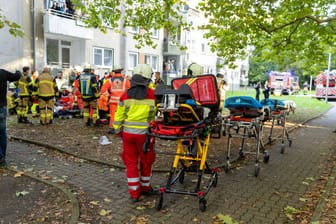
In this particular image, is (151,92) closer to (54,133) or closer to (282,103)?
(282,103)

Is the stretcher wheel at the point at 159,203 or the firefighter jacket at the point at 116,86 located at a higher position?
the firefighter jacket at the point at 116,86

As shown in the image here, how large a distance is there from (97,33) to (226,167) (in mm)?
18379

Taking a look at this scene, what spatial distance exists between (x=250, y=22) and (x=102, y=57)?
523 inches

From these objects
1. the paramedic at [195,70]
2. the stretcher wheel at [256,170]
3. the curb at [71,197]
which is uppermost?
the paramedic at [195,70]

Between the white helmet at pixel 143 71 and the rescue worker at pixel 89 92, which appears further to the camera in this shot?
the rescue worker at pixel 89 92

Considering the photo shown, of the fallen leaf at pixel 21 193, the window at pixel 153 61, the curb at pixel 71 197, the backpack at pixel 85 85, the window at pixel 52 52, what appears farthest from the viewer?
the window at pixel 153 61

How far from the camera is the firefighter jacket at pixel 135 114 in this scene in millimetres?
4914

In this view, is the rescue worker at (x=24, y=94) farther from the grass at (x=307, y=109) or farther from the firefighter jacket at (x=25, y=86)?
the grass at (x=307, y=109)

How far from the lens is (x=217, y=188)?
569 cm

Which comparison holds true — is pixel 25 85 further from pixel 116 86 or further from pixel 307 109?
pixel 307 109

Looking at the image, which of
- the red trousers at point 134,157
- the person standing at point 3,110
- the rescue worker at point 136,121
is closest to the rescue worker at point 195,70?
the rescue worker at point 136,121

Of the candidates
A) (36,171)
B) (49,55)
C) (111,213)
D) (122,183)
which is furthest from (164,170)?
(49,55)

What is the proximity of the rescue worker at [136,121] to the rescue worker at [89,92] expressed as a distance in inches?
230

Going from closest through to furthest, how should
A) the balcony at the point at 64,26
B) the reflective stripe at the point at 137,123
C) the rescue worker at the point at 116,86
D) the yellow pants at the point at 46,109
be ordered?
the reflective stripe at the point at 137,123 → the rescue worker at the point at 116,86 → the yellow pants at the point at 46,109 → the balcony at the point at 64,26
